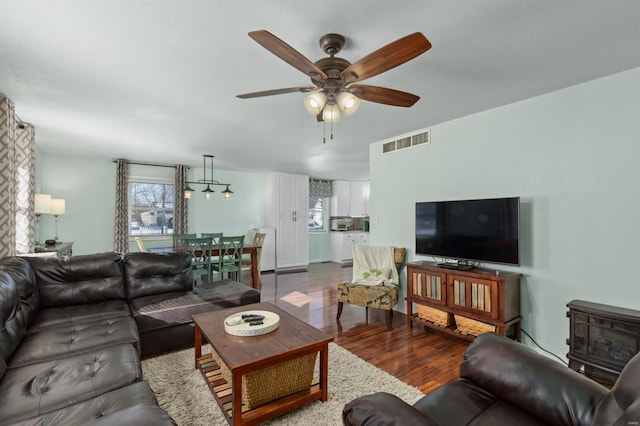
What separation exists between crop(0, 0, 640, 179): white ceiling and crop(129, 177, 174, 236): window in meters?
2.52

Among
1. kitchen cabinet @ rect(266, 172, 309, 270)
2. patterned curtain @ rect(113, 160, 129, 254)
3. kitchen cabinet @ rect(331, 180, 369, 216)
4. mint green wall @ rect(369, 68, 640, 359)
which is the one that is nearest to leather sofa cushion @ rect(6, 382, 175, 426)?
mint green wall @ rect(369, 68, 640, 359)

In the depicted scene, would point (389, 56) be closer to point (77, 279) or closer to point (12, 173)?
point (77, 279)

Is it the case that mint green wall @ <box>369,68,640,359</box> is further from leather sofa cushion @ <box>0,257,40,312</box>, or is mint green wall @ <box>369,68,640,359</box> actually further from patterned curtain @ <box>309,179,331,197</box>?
patterned curtain @ <box>309,179,331,197</box>

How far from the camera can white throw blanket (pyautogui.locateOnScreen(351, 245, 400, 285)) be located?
3.81 meters

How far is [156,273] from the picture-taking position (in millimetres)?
3270

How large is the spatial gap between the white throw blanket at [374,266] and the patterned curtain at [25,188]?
4.15m

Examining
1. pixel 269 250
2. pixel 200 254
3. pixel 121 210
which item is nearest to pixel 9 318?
pixel 200 254

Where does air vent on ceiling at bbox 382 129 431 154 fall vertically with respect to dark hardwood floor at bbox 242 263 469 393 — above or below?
above

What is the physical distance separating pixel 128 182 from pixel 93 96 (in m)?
3.60

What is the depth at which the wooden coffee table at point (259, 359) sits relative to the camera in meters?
1.72

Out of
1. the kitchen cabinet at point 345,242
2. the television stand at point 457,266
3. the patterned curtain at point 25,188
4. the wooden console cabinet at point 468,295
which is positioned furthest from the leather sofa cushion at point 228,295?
the kitchen cabinet at point 345,242

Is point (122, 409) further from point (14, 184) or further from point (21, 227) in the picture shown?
point (21, 227)

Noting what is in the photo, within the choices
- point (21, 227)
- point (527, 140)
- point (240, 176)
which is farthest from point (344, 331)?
point (240, 176)

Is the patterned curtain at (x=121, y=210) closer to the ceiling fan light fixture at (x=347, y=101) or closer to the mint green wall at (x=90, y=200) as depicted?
the mint green wall at (x=90, y=200)
